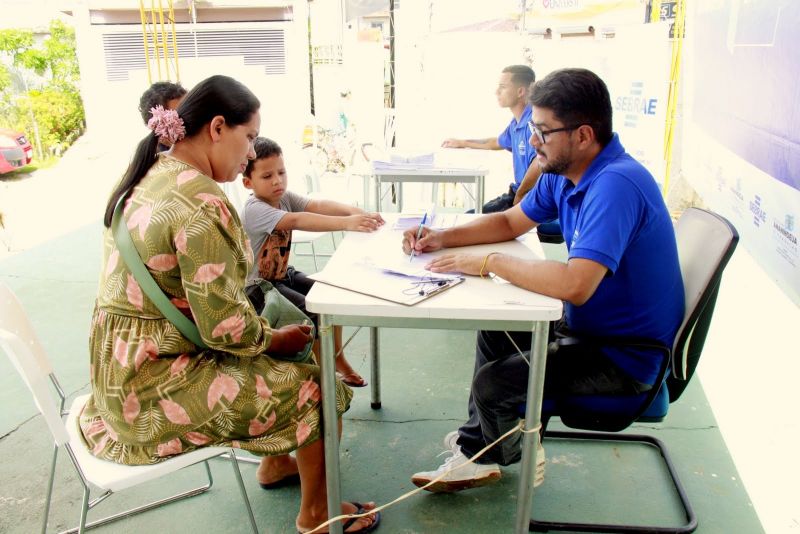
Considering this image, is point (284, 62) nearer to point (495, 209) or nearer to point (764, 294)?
point (495, 209)

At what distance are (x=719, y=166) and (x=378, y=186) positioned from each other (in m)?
1.58

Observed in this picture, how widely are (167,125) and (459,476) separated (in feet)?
4.39

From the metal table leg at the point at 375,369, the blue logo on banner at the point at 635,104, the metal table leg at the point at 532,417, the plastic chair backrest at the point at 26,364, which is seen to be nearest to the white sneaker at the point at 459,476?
the metal table leg at the point at 532,417

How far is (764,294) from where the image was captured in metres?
3.72

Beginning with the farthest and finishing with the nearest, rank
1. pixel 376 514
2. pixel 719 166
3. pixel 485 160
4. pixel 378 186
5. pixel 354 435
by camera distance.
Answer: pixel 485 160 → pixel 378 186 → pixel 719 166 → pixel 354 435 → pixel 376 514

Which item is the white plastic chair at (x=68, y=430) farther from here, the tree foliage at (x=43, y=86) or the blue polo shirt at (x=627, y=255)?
the tree foliage at (x=43, y=86)

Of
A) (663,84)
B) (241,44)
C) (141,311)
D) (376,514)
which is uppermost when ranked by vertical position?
(241,44)

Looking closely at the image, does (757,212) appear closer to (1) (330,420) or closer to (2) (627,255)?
(2) (627,255)

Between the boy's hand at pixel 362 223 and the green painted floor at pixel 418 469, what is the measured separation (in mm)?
796

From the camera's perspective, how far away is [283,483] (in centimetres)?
205

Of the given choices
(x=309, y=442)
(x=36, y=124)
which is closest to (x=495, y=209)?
(x=309, y=442)

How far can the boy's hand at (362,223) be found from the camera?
209 cm

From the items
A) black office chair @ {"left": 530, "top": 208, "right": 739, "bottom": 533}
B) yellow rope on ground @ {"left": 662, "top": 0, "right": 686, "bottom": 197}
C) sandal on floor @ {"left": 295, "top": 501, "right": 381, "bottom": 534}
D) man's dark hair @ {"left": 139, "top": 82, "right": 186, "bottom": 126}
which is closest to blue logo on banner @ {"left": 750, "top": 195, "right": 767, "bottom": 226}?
black office chair @ {"left": 530, "top": 208, "right": 739, "bottom": 533}

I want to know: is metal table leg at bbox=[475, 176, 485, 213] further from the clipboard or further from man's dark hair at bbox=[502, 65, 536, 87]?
the clipboard
